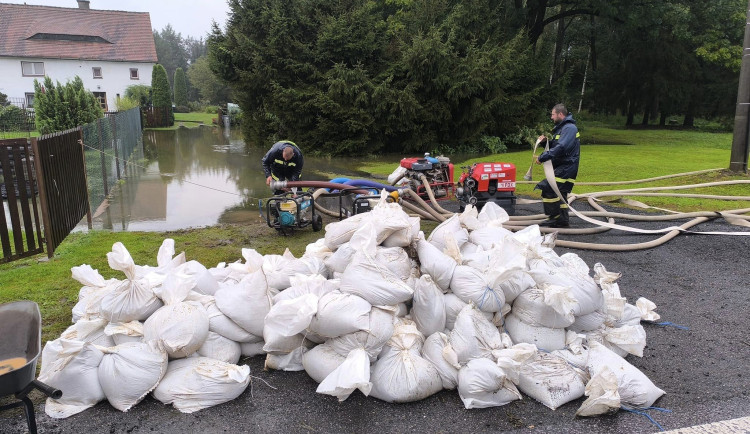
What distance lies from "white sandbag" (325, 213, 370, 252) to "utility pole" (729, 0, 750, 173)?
8.80 m

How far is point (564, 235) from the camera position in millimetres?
6551

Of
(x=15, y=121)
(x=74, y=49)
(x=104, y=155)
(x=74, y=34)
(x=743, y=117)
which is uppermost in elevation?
(x=74, y=34)

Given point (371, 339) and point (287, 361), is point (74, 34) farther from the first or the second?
point (371, 339)

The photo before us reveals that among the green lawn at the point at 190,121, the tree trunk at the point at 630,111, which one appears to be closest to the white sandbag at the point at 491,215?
the green lawn at the point at 190,121

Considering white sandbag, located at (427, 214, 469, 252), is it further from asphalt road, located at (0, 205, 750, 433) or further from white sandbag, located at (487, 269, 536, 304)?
→ asphalt road, located at (0, 205, 750, 433)

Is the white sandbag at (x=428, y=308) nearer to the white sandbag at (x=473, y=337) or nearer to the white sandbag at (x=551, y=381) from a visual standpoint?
the white sandbag at (x=473, y=337)

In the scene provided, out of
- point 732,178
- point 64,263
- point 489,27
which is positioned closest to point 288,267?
point 64,263

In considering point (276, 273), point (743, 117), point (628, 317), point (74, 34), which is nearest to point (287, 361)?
point (276, 273)

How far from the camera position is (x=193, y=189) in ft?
35.7

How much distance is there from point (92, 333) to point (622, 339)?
3544mm

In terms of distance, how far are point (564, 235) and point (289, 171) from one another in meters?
3.90

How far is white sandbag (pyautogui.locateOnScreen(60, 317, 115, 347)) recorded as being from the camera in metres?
3.11

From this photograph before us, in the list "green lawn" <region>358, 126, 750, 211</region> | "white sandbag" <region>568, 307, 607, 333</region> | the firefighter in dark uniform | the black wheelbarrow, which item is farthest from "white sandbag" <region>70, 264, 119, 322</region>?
"green lawn" <region>358, 126, 750, 211</region>

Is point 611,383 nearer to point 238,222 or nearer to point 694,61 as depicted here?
point 238,222
